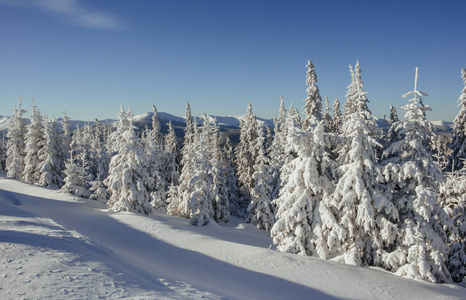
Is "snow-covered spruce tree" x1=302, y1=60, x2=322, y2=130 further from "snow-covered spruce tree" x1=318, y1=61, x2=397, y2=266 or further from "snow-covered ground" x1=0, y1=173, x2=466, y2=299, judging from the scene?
"snow-covered ground" x1=0, y1=173, x2=466, y2=299

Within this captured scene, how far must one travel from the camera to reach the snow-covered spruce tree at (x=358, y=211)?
608 inches

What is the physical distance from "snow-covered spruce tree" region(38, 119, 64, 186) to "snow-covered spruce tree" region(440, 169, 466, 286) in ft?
145

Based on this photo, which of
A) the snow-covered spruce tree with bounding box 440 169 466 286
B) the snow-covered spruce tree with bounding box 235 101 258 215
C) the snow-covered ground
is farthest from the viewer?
the snow-covered spruce tree with bounding box 235 101 258 215

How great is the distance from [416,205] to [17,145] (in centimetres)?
5290

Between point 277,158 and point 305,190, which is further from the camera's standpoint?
point 277,158

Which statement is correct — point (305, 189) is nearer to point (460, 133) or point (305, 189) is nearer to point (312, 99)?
point (312, 99)

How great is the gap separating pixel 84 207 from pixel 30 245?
22706 millimetres

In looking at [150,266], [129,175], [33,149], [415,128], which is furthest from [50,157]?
[415,128]

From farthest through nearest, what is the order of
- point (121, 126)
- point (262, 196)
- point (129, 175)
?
1. point (262, 196)
2. point (121, 126)
3. point (129, 175)

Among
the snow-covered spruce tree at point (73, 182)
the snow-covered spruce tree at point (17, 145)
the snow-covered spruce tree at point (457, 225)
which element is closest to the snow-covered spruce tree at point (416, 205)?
the snow-covered spruce tree at point (457, 225)

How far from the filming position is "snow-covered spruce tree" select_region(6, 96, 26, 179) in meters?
43.9

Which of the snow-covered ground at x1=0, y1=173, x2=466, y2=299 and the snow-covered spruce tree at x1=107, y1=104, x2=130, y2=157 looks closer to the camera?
the snow-covered ground at x1=0, y1=173, x2=466, y2=299

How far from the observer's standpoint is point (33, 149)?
3966 centimetres

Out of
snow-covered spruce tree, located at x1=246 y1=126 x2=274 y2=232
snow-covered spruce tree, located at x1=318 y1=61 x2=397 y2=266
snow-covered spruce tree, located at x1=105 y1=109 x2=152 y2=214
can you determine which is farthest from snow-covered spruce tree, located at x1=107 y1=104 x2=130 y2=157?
snow-covered spruce tree, located at x1=318 y1=61 x2=397 y2=266
